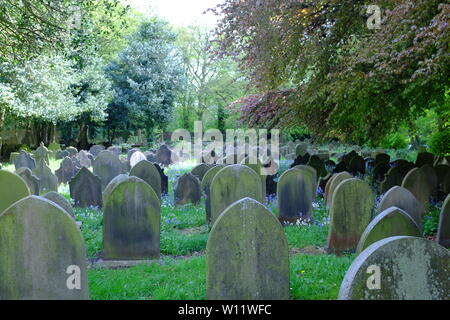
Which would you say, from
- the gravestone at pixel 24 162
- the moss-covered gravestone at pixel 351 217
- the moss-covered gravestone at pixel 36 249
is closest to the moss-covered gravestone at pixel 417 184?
the moss-covered gravestone at pixel 351 217

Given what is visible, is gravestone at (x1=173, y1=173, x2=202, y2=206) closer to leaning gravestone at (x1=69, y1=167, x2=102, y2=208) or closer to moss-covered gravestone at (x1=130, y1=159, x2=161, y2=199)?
moss-covered gravestone at (x1=130, y1=159, x2=161, y2=199)

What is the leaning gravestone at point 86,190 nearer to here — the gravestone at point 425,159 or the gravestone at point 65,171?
the gravestone at point 65,171

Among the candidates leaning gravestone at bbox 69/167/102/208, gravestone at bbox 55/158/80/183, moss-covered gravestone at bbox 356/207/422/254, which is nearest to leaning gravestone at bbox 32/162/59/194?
leaning gravestone at bbox 69/167/102/208

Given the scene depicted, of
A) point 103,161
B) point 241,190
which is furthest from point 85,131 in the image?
point 241,190

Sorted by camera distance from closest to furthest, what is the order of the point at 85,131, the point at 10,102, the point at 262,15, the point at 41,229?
1. the point at 41,229
2. the point at 262,15
3. the point at 10,102
4. the point at 85,131

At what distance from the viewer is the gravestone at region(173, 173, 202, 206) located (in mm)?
10539

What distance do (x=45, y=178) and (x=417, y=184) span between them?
884cm

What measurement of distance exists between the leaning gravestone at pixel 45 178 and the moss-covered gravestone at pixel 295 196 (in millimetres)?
6405

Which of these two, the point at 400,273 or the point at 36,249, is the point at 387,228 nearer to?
the point at 400,273

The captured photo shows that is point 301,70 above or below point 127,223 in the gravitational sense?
above

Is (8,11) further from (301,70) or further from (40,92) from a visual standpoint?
(40,92)

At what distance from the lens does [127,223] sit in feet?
20.2

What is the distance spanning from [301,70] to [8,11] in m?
6.94

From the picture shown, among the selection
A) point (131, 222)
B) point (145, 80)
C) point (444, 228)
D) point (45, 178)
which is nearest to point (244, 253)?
point (131, 222)
